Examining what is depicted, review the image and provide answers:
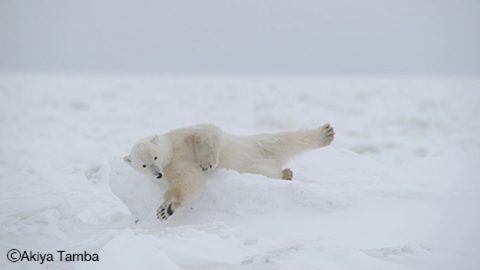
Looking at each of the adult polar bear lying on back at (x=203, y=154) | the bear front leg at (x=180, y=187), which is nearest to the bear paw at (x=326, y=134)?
the adult polar bear lying on back at (x=203, y=154)

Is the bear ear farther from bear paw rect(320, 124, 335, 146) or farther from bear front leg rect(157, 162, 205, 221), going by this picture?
bear paw rect(320, 124, 335, 146)

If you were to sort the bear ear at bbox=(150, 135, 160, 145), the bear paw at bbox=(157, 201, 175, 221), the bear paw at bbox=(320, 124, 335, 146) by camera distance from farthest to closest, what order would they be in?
1. the bear paw at bbox=(320, 124, 335, 146)
2. the bear ear at bbox=(150, 135, 160, 145)
3. the bear paw at bbox=(157, 201, 175, 221)

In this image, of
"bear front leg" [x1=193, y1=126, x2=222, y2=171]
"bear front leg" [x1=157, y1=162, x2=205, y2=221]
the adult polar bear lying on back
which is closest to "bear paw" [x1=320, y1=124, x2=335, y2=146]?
the adult polar bear lying on back

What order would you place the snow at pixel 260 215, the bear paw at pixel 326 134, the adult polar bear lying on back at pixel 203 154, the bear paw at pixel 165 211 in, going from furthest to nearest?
the bear paw at pixel 326 134
the adult polar bear lying on back at pixel 203 154
the bear paw at pixel 165 211
the snow at pixel 260 215

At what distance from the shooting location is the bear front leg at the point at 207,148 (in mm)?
3324

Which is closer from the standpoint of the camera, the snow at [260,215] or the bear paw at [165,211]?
the snow at [260,215]

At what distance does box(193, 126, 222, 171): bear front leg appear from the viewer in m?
3.32

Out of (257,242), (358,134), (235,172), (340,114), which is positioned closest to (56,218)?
(235,172)

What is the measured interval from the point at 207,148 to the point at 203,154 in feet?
0.15

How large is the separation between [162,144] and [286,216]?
3.07 ft

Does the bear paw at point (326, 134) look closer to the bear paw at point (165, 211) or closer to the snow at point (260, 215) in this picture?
the snow at point (260, 215)

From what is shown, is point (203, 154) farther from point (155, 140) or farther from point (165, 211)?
point (165, 211)

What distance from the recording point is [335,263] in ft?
7.14

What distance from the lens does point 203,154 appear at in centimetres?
333
